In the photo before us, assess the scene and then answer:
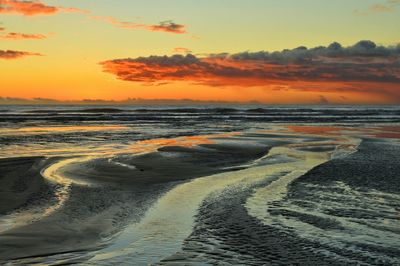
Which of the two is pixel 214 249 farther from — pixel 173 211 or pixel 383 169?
pixel 383 169

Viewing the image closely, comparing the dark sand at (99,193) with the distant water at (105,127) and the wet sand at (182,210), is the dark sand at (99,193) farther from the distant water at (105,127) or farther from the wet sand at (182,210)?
the distant water at (105,127)

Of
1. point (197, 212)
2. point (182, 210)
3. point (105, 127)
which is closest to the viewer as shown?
point (197, 212)

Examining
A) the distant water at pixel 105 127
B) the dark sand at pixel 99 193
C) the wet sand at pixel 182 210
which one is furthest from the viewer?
the distant water at pixel 105 127

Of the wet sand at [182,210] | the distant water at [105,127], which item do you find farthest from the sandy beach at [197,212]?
the distant water at [105,127]

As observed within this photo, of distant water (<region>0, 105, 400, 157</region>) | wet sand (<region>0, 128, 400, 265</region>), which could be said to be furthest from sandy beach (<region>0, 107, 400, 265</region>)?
distant water (<region>0, 105, 400, 157</region>)

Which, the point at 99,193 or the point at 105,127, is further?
the point at 105,127

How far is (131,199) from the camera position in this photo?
420 inches

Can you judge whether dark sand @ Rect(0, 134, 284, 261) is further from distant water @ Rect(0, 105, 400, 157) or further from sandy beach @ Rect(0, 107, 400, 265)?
distant water @ Rect(0, 105, 400, 157)

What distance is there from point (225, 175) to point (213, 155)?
5.66 meters

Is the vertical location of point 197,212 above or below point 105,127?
below

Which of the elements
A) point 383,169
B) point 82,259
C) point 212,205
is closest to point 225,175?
point 212,205

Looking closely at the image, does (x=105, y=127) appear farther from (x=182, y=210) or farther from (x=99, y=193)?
(x=182, y=210)

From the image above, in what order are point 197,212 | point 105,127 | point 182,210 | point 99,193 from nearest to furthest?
point 197,212, point 182,210, point 99,193, point 105,127

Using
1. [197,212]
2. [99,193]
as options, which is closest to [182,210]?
[197,212]
